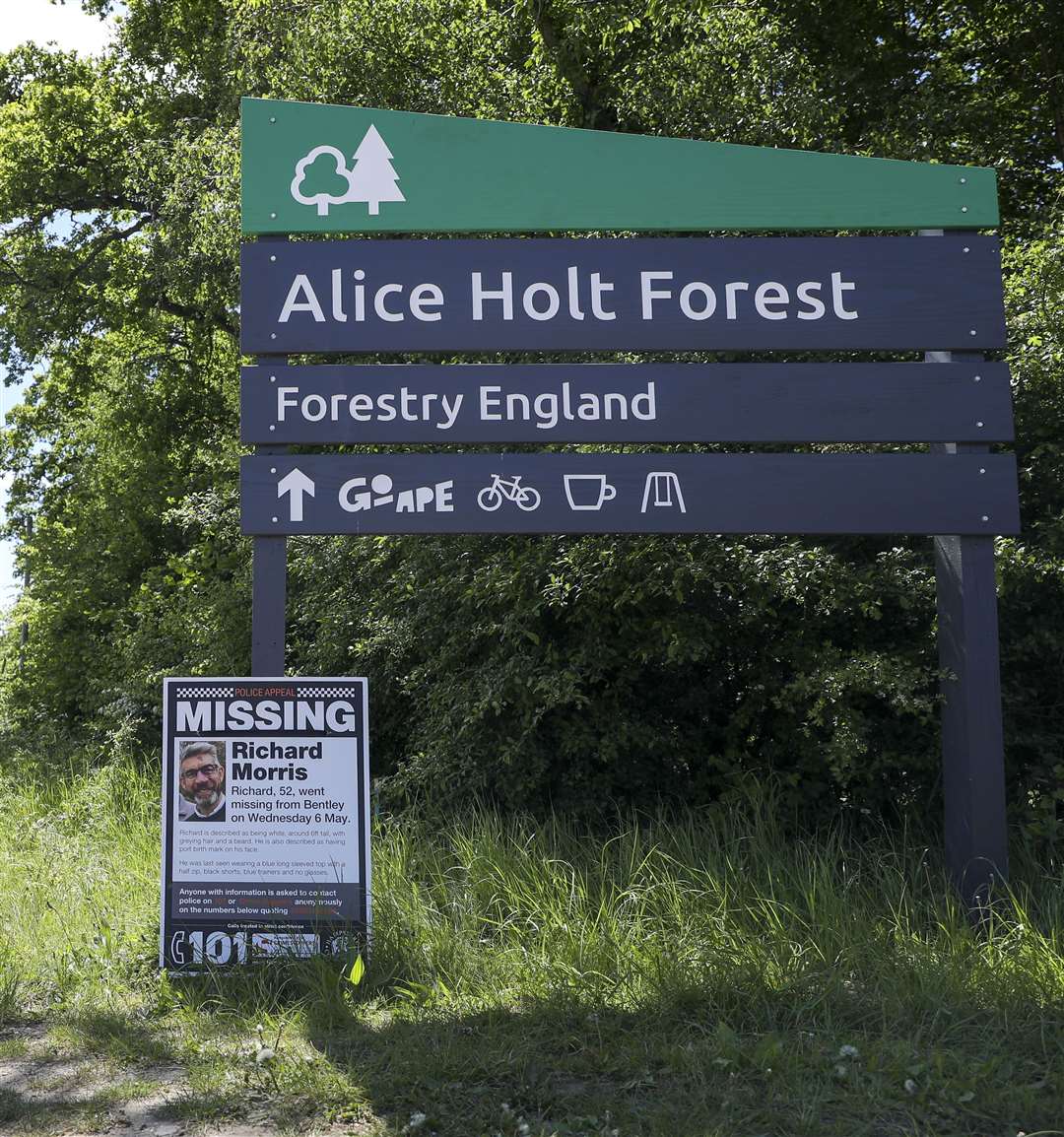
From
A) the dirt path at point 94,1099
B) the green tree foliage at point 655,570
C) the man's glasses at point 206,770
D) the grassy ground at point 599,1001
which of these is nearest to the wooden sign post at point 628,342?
the man's glasses at point 206,770

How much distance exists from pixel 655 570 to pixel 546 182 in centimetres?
209

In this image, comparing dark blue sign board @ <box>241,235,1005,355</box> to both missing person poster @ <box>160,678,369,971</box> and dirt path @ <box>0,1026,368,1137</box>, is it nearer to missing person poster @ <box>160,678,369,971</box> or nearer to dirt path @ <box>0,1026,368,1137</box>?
missing person poster @ <box>160,678,369,971</box>

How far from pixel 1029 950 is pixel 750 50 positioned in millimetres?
5922

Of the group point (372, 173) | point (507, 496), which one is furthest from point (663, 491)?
point (372, 173)

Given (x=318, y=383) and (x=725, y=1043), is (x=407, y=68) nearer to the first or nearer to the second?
(x=318, y=383)

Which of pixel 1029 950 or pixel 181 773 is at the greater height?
pixel 181 773

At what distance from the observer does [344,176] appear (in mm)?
4816

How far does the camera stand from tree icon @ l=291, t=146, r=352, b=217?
4.81 m

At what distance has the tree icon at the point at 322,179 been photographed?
189 inches

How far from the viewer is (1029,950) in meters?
4.00

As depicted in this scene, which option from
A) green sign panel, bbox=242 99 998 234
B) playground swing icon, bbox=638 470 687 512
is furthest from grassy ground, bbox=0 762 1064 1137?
green sign panel, bbox=242 99 998 234

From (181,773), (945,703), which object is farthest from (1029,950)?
(181,773)

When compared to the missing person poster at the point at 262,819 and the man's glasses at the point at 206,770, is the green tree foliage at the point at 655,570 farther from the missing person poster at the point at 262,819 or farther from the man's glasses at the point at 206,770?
the man's glasses at the point at 206,770

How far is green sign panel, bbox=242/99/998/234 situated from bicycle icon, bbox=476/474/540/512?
3.89 feet
